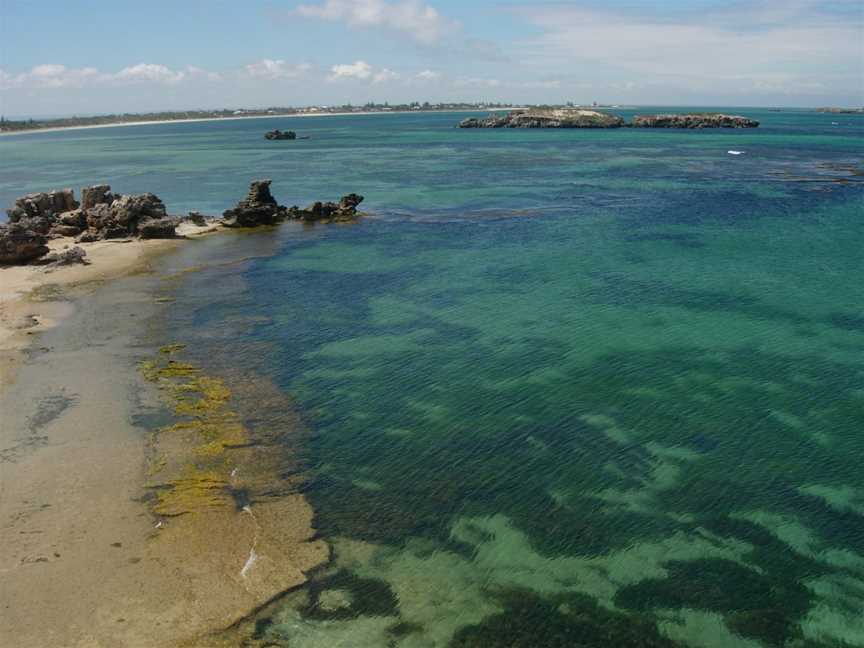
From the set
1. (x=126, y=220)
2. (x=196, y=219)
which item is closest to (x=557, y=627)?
(x=126, y=220)

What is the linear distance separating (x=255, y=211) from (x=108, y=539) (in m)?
42.3

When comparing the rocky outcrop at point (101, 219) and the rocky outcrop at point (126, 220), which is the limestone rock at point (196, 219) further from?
the rocky outcrop at point (126, 220)

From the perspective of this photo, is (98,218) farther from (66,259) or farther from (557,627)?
(557,627)

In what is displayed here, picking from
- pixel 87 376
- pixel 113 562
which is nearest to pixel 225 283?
pixel 87 376

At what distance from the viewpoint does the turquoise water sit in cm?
1431

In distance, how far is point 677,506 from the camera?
17609 mm

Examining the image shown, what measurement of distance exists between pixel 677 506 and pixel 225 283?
28.5 meters

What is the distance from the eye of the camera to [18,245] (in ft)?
136

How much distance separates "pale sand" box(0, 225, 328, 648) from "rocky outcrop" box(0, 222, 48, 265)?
2048 cm

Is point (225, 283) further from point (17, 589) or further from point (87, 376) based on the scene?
point (17, 589)

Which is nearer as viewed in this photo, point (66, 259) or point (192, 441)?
point (192, 441)

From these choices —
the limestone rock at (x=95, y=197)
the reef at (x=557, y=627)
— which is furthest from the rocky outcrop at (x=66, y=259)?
the reef at (x=557, y=627)

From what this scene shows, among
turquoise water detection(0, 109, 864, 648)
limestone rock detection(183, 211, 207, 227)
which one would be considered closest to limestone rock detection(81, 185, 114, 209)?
limestone rock detection(183, 211, 207, 227)

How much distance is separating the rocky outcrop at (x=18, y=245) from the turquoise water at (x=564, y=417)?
29.9 ft
